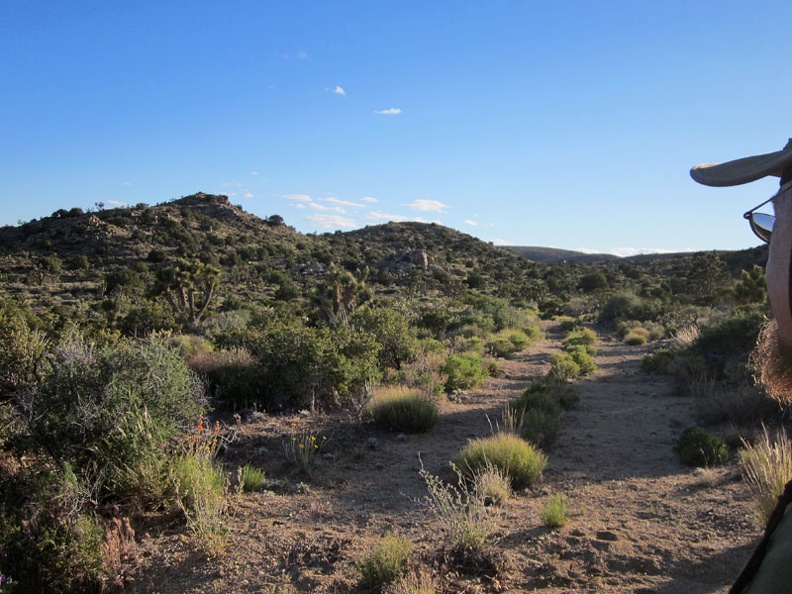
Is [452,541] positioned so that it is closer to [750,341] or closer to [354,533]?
[354,533]

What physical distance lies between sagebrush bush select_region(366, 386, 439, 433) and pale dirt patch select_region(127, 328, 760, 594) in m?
0.22

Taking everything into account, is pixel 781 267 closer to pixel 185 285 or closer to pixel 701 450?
pixel 701 450

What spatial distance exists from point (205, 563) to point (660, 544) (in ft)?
13.1

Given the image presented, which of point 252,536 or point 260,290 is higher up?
point 260,290

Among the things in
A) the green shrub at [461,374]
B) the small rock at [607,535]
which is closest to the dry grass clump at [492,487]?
the small rock at [607,535]

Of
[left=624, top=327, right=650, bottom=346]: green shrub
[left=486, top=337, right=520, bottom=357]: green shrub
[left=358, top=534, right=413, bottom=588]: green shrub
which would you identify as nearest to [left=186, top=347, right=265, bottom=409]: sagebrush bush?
[left=358, top=534, right=413, bottom=588]: green shrub

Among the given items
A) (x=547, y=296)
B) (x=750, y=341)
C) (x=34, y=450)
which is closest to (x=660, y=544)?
(x=34, y=450)

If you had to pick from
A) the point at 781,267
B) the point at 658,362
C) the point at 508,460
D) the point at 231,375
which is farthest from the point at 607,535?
the point at 658,362

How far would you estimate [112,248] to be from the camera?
48.6 meters

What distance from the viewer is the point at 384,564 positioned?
3.90 meters

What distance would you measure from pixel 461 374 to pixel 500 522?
6.94 m

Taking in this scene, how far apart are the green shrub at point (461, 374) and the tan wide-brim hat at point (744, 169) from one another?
10152 millimetres

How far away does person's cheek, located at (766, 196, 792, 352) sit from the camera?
124 cm

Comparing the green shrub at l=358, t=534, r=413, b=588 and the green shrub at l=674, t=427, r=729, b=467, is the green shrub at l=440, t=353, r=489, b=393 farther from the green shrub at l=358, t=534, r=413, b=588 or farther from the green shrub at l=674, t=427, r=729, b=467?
the green shrub at l=358, t=534, r=413, b=588
